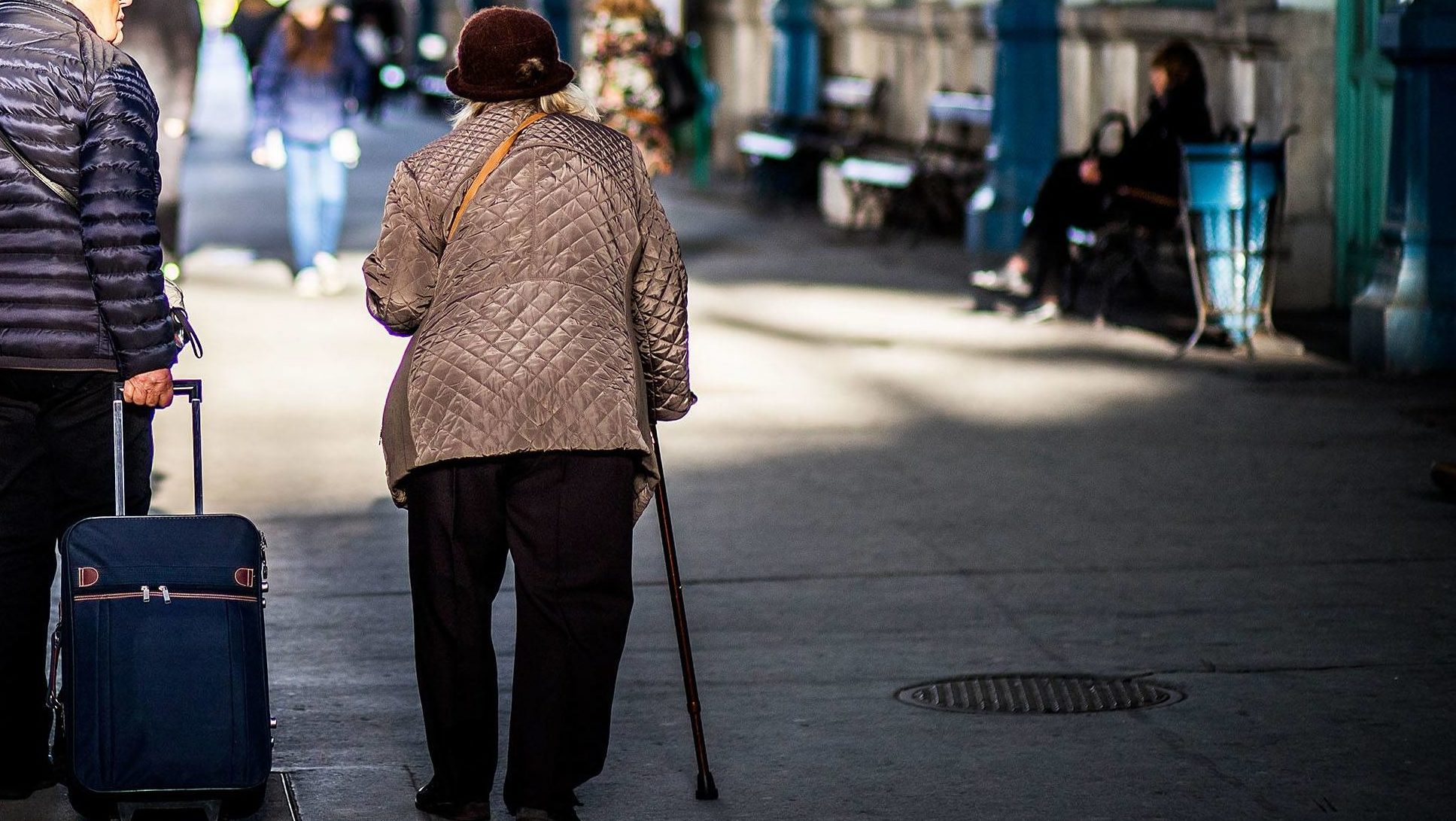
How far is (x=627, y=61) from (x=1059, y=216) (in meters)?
4.37

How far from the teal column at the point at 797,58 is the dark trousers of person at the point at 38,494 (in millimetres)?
17715

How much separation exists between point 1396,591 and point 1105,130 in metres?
9.55

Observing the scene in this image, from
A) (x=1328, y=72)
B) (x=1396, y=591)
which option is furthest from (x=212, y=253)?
(x=1396, y=591)

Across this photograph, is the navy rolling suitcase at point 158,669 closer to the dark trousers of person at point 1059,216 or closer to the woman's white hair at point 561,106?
the woman's white hair at point 561,106

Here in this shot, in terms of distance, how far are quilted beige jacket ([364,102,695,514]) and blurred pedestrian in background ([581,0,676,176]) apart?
37.4 ft

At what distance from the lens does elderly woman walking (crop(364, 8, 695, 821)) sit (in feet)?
15.6

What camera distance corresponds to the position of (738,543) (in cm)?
791

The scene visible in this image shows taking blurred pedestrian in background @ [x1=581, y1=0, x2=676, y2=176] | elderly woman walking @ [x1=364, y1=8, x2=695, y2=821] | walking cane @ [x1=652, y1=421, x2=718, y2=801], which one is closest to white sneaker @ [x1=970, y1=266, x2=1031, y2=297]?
blurred pedestrian in background @ [x1=581, y1=0, x2=676, y2=176]

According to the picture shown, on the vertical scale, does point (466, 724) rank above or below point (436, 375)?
below

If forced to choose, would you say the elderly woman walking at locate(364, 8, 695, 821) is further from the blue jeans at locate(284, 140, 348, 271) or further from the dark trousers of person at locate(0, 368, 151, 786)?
the blue jeans at locate(284, 140, 348, 271)

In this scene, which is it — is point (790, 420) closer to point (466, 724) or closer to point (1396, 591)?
point (1396, 591)

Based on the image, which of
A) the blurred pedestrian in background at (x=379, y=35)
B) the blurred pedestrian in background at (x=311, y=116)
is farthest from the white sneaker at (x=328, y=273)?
the blurred pedestrian in background at (x=379, y=35)

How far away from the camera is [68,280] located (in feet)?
16.2

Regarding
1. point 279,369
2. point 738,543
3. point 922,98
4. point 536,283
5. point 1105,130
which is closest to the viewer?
point 536,283
